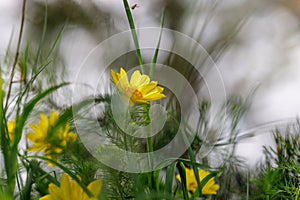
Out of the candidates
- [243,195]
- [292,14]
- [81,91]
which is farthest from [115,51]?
[292,14]

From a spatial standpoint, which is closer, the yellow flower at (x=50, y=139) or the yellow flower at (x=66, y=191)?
the yellow flower at (x=66, y=191)

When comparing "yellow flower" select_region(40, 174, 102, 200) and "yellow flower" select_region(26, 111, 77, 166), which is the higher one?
"yellow flower" select_region(26, 111, 77, 166)

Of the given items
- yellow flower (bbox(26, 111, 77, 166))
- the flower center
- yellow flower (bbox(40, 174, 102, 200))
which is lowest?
yellow flower (bbox(40, 174, 102, 200))

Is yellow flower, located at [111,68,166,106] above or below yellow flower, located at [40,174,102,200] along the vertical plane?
above

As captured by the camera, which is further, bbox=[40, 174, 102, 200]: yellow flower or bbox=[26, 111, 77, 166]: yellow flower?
bbox=[26, 111, 77, 166]: yellow flower

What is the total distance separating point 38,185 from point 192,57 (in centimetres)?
16

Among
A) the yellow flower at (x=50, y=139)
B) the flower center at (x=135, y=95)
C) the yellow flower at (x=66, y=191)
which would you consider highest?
the flower center at (x=135, y=95)

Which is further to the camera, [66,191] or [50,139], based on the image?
[50,139]

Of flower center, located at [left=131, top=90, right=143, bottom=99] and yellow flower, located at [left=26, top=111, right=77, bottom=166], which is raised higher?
flower center, located at [left=131, top=90, right=143, bottom=99]

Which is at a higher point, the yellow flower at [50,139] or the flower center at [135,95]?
the flower center at [135,95]

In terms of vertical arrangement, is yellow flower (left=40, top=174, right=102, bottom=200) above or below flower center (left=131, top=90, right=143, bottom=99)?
below

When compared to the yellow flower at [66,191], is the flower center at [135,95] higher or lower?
higher

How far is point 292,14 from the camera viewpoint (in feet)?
7.11

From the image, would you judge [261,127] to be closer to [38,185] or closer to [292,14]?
[38,185]
